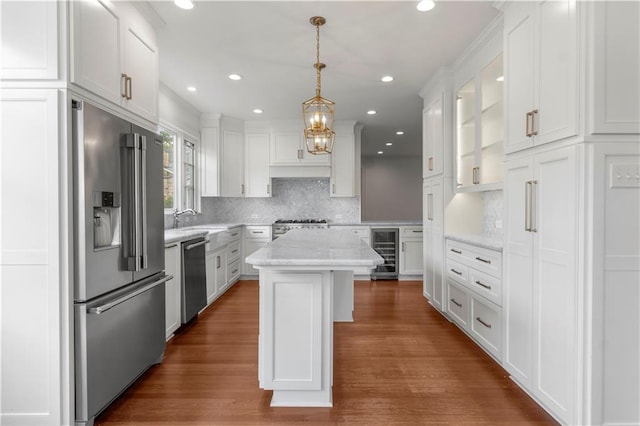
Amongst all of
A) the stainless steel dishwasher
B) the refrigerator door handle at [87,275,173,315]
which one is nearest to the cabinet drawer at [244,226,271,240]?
the stainless steel dishwasher

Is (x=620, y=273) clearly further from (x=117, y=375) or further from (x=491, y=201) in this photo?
(x=117, y=375)

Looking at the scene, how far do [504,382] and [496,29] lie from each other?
267cm

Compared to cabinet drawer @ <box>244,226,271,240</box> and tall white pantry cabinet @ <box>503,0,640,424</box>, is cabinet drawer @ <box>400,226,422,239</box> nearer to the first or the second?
cabinet drawer @ <box>244,226,271,240</box>

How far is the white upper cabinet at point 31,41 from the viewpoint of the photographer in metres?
1.63

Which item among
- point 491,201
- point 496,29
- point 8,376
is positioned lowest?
point 8,376

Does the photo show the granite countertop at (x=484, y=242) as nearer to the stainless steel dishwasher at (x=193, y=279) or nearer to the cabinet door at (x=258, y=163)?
the stainless steel dishwasher at (x=193, y=279)

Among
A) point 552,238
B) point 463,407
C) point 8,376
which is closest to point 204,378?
point 8,376

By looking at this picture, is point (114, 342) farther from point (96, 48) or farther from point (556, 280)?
point (556, 280)

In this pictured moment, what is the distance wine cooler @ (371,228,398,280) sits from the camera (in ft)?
18.0

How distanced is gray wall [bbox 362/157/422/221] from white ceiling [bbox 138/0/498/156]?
5.05m

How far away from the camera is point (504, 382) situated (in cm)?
229

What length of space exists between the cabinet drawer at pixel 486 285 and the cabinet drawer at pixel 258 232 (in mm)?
3329

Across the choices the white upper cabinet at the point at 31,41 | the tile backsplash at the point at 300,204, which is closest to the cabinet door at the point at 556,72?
the white upper cabinet at the point at 31,41

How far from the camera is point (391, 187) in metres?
9.69
